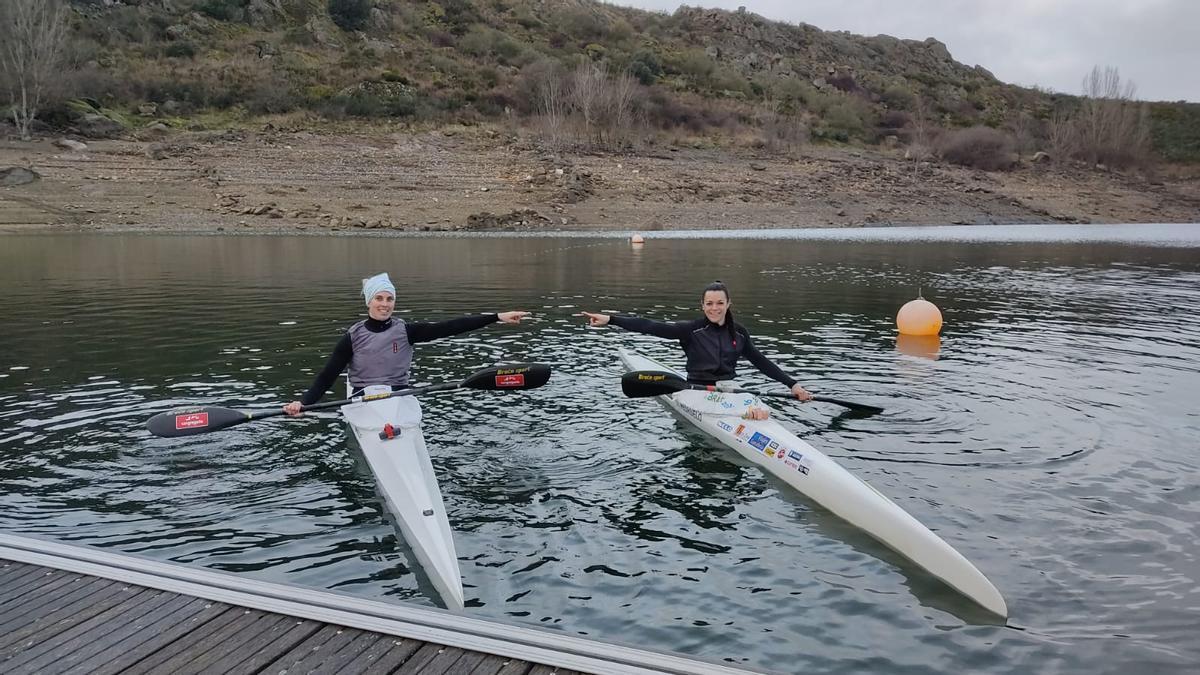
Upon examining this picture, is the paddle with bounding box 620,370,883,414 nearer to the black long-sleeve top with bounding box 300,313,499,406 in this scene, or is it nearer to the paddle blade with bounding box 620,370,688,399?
the paddle blade with bounding box 620,370,688,399

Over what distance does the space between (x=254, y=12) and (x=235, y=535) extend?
2718 inches

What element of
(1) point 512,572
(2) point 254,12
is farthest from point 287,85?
(1) point 512,572

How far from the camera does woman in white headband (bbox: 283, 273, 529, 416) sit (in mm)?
9211

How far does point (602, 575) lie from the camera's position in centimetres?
642

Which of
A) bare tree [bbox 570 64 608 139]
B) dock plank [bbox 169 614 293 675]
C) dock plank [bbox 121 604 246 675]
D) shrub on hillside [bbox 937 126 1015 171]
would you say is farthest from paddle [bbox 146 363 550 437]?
shrub on hillside [bbox 937 126 1015 171]

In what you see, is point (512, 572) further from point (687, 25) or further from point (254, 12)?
point (687, 25)

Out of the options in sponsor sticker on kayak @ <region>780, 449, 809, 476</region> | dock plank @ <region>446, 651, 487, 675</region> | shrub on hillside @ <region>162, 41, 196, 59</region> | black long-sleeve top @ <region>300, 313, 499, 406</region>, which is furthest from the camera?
shrub on hillside @ <region>162, 41, 196, 59</region>

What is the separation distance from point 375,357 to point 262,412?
1392 millimetres

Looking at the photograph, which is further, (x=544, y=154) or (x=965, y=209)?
(x=965, y=209)

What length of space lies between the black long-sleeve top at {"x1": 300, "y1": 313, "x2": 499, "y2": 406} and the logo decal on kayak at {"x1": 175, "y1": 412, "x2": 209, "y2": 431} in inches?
41.1

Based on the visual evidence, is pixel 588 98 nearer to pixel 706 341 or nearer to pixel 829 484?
pixel 706 341

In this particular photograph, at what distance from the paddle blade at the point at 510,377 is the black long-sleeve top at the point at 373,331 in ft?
1.96

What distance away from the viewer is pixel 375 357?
9.49 m

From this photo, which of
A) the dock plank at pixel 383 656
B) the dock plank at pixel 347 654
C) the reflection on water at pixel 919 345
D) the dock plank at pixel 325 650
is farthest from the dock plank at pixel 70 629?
the reflection on water at pixel 919 345
